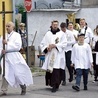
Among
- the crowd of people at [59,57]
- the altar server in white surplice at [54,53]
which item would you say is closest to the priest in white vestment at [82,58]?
the crowd of people at [59,57]

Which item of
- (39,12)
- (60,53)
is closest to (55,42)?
(60,53)

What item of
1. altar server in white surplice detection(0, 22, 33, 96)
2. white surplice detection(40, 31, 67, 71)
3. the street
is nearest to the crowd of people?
white surplice detection(40, 31, 67, 71)

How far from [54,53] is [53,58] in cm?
14

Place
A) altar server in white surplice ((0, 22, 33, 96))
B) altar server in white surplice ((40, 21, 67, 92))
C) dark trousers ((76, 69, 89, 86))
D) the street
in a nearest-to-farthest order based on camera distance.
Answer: altar server in white surplice ((0, 22, 33, 96))
the street
altar server in white surplice ((40, 21, 67, 92))
dark trousers ((76, 69, 89, 86))

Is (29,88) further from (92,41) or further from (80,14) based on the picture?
(80,14)

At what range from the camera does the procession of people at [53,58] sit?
11203mm

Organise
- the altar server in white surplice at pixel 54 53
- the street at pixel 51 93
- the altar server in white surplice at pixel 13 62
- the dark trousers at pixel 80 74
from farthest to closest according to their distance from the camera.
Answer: the dark trousers at pixel 80 74
the altar server in white surplice at pixel 54 53
the street at pixel 51 93
the altar server in white surplice at pixel 13 62

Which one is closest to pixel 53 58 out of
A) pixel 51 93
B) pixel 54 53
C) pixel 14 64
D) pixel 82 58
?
pixel 54 53

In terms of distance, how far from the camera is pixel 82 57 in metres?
12.5

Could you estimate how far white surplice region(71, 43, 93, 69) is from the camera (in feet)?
41.0

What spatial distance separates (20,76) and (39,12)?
66.3 feet

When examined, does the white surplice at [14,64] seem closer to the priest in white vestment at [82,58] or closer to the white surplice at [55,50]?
the white surplice at [55,50]

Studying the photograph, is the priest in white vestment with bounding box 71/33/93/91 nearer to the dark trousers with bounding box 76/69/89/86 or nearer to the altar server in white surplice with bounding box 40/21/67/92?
the dark trousers with bounding box 76/69/89/86

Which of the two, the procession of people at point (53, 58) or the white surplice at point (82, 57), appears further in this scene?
the white surplice at point (82, 57)
